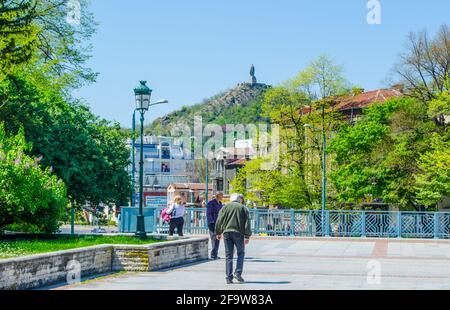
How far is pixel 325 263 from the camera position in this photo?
832 inches

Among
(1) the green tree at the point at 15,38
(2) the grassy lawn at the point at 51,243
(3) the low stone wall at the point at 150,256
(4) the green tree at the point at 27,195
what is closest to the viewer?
(2) the grassy lawn at the point at 51,243

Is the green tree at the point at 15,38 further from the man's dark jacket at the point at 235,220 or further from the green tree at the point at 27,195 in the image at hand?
the man's dark jacket at the point at 235,220

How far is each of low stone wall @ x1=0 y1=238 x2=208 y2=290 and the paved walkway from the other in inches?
16.2

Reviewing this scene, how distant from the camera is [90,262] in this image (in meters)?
16.0

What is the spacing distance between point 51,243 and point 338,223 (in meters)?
24.4

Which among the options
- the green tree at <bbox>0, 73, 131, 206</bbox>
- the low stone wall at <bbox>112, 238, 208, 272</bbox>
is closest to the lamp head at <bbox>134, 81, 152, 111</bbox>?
the low stone wall at <bbox>112, 238, 208, 272</bbox>

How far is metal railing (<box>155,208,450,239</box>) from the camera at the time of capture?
39.7m

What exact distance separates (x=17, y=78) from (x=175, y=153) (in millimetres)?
137696

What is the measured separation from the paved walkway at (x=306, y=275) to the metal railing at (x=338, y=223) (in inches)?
586

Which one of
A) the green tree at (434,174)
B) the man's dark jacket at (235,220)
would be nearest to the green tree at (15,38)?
the man's dark jacket at (235,220)

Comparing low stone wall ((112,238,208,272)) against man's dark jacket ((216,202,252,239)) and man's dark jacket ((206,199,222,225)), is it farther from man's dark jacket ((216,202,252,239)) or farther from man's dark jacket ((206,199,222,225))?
man's dark jacket ((216,202,252,239))

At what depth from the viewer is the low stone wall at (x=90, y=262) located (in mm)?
13227

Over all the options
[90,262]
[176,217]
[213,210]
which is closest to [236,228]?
[90,262]
